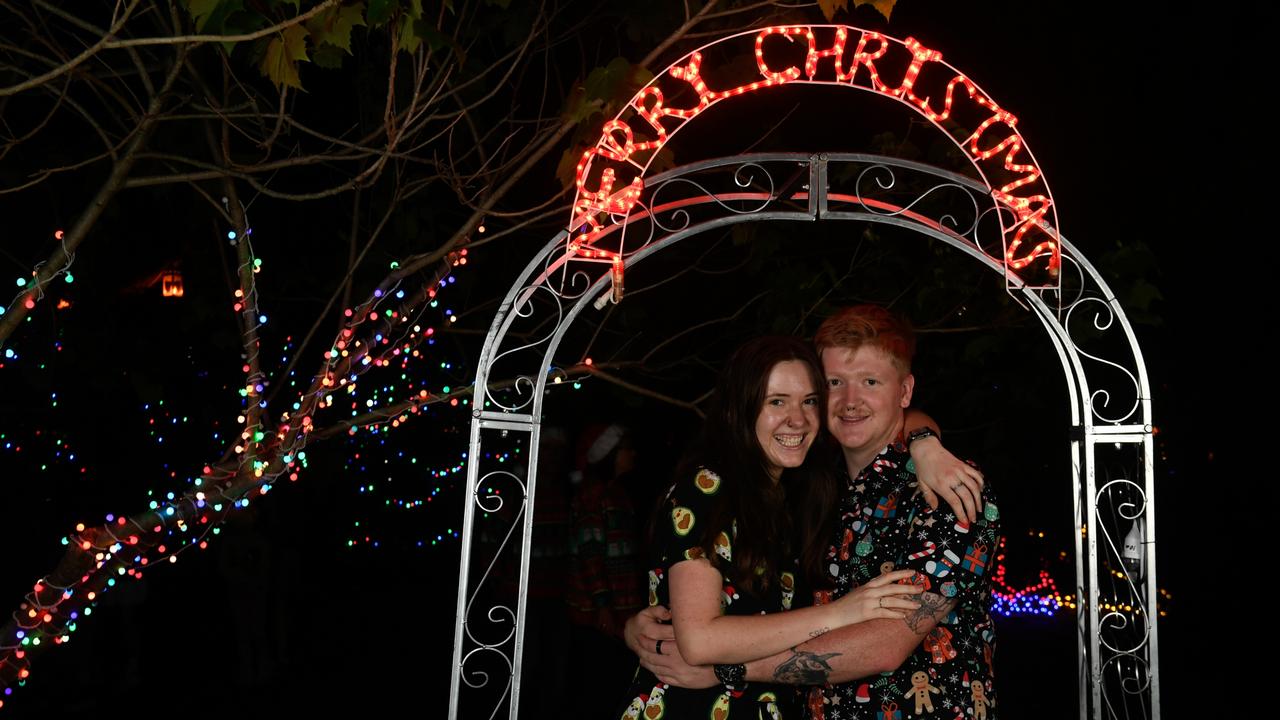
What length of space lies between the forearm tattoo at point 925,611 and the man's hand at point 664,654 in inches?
23.1

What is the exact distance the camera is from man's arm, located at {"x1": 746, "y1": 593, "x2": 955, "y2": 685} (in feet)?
11.2

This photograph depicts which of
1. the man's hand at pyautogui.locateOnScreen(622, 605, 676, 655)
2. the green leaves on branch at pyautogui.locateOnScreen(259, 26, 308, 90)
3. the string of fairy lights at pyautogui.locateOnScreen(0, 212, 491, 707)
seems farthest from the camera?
the string of fairy lights at pyautogui.locateOnScreen(0, 212, 491, 707)

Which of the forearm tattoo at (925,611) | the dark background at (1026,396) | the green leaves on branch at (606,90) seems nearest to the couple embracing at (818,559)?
the forearm tattoo at (925,611)

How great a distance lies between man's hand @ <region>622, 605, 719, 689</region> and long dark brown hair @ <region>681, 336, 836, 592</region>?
27 centimetres

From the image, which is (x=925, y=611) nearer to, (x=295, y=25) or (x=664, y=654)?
(x=664, y=654)

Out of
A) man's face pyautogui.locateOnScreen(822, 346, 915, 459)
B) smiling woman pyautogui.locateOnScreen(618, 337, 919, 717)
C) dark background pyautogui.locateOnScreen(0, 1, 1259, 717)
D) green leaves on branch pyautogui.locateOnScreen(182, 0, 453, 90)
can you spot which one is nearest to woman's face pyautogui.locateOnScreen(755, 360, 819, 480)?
smiling woman pyautogui.locateOnScreen(618, 337, 919, 717)

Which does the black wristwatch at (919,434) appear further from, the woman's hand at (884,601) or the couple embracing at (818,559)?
the woman's hand at (884,601)

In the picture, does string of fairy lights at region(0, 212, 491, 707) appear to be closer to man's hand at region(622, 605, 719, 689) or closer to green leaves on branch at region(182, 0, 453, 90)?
green leaves on branch at region(182, 0, 453, 90)

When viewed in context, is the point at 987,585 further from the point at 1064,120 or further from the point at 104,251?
the point at 1064,120

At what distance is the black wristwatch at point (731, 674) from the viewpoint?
3.42 m

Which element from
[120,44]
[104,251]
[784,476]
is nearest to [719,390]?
[784,476]

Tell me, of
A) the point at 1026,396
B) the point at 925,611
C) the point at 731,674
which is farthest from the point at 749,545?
the point at 1026,396

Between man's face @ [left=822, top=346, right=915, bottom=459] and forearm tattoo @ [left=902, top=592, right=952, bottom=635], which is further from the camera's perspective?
man's face @ [left=822, top=346, right=915, bottom=459]

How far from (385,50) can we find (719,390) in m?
3.68
